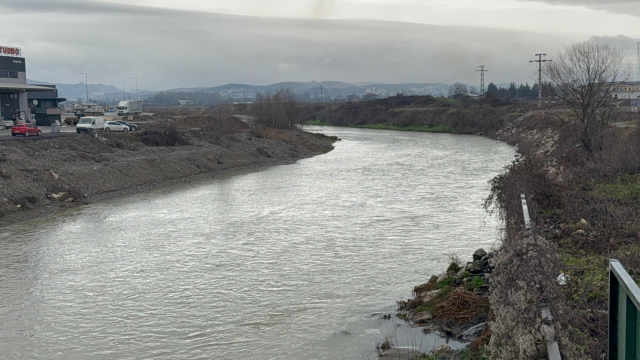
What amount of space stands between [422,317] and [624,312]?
10042 millimetres

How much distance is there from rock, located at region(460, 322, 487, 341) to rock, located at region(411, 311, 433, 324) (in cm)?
109

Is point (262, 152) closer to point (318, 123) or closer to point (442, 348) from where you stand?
point (442, 348)

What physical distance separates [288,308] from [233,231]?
987 centimetres

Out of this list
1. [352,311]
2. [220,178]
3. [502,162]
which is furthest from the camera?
[502,162]

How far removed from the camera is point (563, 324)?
7.89m

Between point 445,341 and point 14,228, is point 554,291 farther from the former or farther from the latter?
point 14,228

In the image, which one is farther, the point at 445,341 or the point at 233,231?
the point at 233,231

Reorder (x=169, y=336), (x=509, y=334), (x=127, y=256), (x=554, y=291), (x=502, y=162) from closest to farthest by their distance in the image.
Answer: (x=509, y=334), (x=554, y=291), (x=169, y=336), (x=127, y=256), (x=502, y=162)

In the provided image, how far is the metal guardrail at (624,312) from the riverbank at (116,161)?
88.2 ft

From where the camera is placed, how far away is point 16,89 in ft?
207

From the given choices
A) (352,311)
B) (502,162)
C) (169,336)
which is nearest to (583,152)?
(502,162)

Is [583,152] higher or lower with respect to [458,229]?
higher

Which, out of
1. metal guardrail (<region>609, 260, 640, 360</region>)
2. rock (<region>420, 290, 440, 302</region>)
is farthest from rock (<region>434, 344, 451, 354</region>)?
metal guardrail (<region>609, 260, 640, 360</region>)

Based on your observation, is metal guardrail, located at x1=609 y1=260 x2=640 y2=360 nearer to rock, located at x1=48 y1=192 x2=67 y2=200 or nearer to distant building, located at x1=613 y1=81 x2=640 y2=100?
rock, located at x1=48 y1=192 x2=67 y2=200
